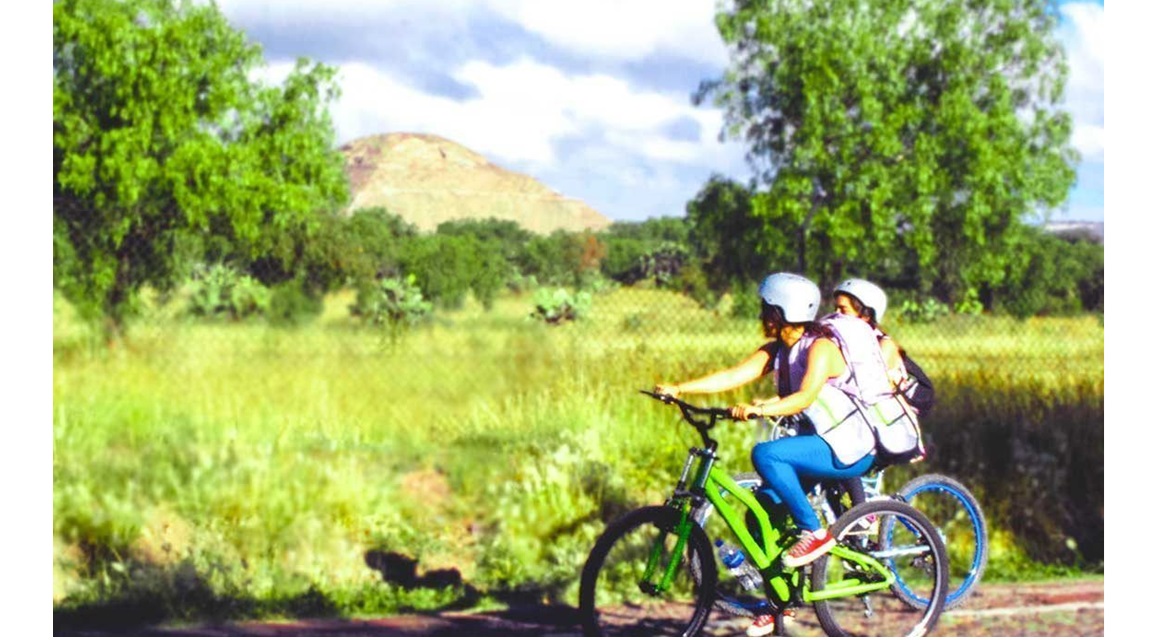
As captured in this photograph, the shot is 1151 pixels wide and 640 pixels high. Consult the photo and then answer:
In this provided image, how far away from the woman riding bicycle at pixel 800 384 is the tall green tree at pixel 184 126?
10634 millimetres

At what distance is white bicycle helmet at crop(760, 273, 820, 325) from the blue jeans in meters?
0.35

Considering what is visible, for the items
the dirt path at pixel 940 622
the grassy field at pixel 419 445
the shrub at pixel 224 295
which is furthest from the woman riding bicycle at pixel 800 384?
the shrub at pixel 224 295

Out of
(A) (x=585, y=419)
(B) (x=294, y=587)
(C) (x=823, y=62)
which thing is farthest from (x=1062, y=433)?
(C) (x=823, y=62)

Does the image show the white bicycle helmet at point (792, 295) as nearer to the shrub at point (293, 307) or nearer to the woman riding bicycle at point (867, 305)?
the woman riding bicycle at point (867, 305)

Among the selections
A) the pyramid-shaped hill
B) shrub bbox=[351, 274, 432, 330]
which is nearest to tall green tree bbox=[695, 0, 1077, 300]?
the pyramid-shaped hill

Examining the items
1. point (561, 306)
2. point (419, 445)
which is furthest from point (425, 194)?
point (419, 445)

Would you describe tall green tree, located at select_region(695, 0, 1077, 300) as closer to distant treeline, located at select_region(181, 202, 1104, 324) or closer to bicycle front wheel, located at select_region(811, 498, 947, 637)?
distant treeline, located at select_region(181, 202, 1104, 324)

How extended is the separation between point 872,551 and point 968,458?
504cm

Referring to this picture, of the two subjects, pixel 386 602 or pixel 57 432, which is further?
pixel 57 432

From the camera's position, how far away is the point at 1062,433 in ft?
27.8

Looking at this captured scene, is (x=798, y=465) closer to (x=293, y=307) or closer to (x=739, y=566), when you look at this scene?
(x=739, y=566)

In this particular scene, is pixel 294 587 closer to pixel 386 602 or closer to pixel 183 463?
pixel 386 602

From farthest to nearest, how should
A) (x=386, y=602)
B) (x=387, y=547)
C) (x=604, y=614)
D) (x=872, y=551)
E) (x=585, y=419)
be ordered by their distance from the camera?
(x=585, y=419)
(x=387, y=547)
(x=386, y=602)
(x=604, y=614)
(x=872, y=551)

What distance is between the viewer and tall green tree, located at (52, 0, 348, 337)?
50.7ft
